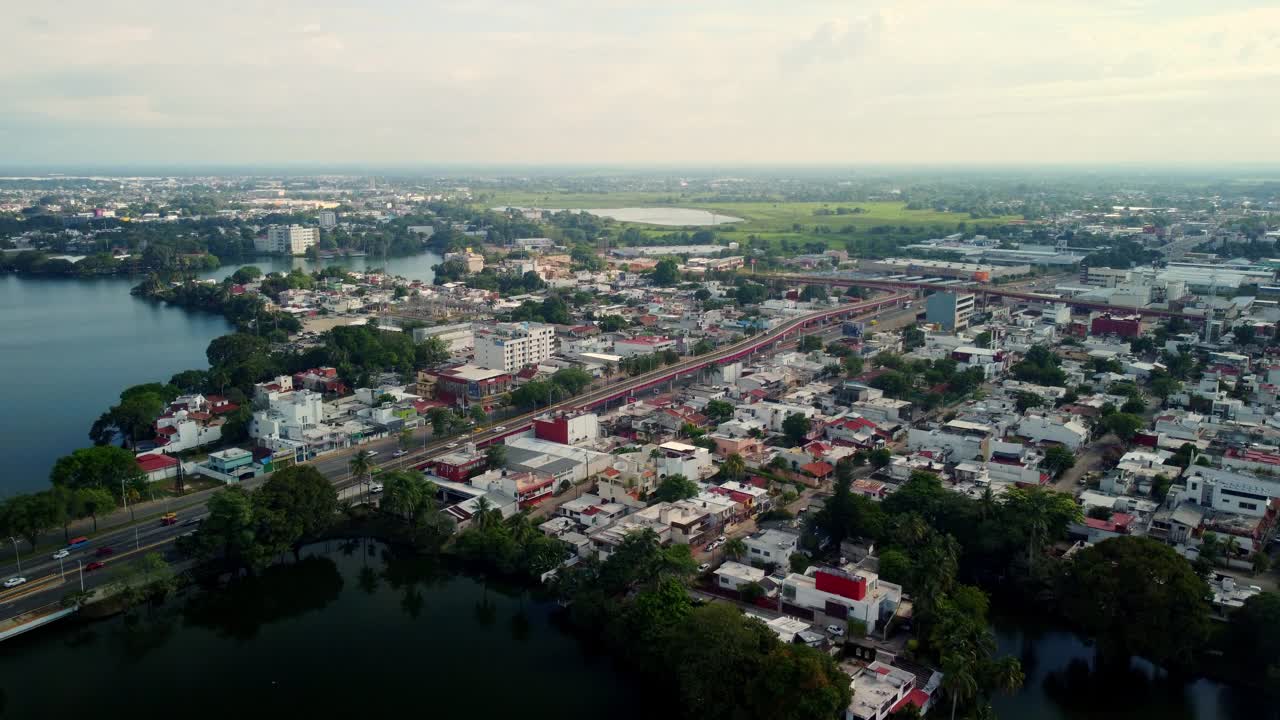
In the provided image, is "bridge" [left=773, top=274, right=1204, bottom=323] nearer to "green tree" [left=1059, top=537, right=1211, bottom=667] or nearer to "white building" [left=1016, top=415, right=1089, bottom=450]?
"white building" [left=1016, top=415, right=1089, bottom=450]

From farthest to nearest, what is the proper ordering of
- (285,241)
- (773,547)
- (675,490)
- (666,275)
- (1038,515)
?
1. (285,241)
2. (666,275)
3. (675,490)
4. (773,547)
5. (1038,515)

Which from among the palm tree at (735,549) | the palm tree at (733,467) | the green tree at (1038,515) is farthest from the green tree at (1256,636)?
the palm tree at (733,467)

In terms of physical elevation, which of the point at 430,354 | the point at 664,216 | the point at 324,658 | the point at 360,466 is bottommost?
the point at 324,658

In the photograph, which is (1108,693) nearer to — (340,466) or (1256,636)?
(1256,636)

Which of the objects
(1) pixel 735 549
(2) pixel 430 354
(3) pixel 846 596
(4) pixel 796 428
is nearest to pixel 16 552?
(1) pixel 735 549

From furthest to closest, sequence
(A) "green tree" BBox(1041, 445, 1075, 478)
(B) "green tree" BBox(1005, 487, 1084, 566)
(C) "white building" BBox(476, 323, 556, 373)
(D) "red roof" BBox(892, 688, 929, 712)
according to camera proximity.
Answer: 1. (C) "white building" BBox(476, 323, 556, 373)
2. (A) "green tree" BBox(1041, 445, 1075, 478)
3. (B) "green tree" BBox(1005, 487, 1084, 566)
4. (D) "red roof" BBox(892, 688, 929, 712)

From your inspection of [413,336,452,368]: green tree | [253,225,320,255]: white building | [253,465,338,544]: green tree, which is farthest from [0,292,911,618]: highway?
[253,225,320,255]: white building

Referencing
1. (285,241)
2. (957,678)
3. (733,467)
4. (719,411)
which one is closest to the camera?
(957,678)
